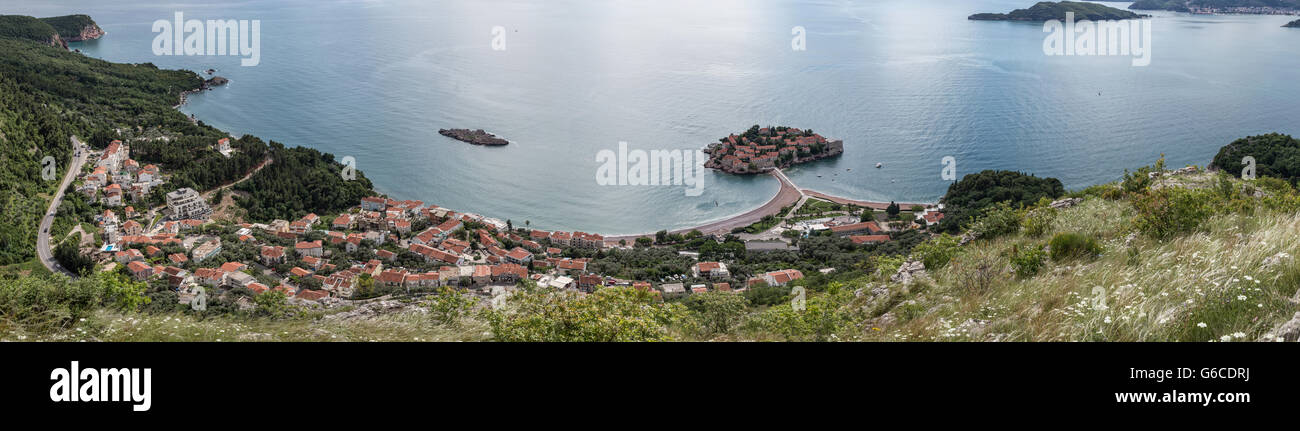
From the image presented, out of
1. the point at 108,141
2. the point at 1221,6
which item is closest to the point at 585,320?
the point at 108,141

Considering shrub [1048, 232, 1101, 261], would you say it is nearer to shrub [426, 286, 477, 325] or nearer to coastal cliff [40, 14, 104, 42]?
shrub [426, 286, 477, 325]

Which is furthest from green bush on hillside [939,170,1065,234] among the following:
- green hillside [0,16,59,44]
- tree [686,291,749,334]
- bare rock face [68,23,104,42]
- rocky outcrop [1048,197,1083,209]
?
bare rock face [68,23,104,42]

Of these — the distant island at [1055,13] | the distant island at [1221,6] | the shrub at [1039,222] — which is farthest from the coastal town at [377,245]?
the distant island at [1221,6]

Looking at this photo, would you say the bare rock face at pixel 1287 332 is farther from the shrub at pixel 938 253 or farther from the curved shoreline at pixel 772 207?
the curved shoreline at pixel 772 207

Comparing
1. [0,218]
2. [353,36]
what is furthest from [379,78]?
[0,218]

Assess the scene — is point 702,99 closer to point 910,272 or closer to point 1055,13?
point 910,272
